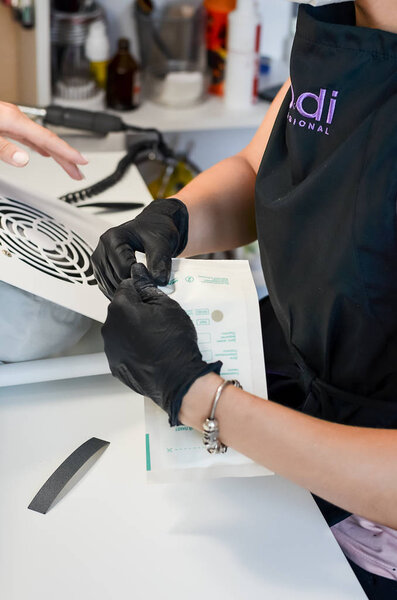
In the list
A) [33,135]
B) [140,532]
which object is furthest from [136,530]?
[33,135]

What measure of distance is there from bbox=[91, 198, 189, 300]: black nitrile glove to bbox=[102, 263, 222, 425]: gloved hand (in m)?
0.06

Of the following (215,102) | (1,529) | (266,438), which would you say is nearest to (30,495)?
(1,529)

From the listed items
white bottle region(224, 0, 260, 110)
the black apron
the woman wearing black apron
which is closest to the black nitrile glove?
the woman wearing black apron

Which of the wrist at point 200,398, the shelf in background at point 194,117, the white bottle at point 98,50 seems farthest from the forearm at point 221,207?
the white bottle at point 98,50

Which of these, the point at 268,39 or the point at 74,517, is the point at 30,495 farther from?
the point at 268,39

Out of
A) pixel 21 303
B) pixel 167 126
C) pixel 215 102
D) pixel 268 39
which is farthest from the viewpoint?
pixel 268 39

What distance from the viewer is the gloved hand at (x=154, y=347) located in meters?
0.84

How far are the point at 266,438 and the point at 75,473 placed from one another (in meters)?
0.26

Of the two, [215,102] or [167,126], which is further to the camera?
[215,102]

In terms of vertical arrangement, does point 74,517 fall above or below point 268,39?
below

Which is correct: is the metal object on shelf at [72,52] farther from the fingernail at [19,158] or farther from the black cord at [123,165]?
the fingernail at [19,158]

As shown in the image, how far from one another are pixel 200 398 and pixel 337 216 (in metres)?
0.29

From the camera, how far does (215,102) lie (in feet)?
7.22

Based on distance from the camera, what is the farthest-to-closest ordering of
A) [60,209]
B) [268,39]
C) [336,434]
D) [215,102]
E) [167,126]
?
[268,39], [215,102], [167,126], [60,209], [336,434]
